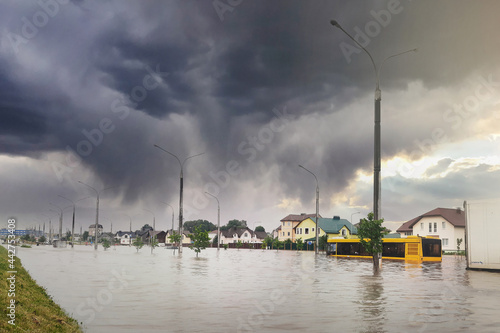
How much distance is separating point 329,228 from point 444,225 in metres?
28.4

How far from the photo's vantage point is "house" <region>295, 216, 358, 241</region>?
110688 mm

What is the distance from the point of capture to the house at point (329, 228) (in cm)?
11069

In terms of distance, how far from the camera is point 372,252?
24.2 metres

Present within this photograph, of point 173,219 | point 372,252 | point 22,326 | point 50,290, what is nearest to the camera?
point 22,326

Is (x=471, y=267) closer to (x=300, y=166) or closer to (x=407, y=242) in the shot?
(x=407, y=242)

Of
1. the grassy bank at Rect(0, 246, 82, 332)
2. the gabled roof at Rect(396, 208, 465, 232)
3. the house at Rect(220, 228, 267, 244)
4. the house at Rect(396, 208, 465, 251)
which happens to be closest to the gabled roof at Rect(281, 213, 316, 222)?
the gabled roof at Rect(396, 208, 465, 232)

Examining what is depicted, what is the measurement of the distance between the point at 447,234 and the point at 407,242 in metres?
46.8

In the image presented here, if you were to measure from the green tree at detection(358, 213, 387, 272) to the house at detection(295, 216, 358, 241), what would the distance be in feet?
279

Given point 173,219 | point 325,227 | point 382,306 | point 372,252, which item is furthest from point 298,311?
→ point 325,227

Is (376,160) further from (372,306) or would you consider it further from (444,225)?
(444,225)

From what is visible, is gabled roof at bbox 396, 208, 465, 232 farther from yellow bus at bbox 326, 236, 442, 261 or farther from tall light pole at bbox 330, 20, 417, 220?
tall light pole at bbox 330, 20, 417, 220


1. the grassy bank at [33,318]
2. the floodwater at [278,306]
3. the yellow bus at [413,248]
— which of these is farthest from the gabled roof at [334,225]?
the grassy bank at [33,318]

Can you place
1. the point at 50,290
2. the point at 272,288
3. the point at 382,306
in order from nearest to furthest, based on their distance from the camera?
the point at 382,306 < the point at 50,290 < the point at 272,288

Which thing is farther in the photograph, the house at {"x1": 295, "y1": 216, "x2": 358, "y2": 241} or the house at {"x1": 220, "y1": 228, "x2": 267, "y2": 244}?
the house at {"x1": 220, "y1": 228, "x2": 267, "y2": 244}
